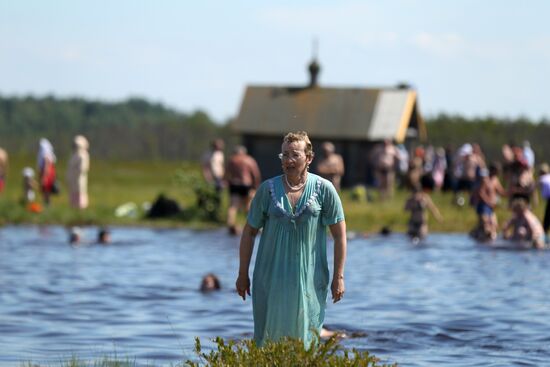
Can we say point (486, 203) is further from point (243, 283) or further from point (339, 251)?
point (243, 283)

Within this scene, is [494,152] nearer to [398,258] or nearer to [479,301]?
[398,258]

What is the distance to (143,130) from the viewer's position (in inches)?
3765

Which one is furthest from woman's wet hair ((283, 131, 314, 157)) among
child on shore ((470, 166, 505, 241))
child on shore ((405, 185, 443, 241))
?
child on shore ((405, 185, 443, 241))

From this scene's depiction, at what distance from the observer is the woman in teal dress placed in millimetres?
9859

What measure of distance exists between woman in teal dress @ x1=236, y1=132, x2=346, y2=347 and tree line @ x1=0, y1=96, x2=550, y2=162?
28.1 meters

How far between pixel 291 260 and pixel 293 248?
0.08m

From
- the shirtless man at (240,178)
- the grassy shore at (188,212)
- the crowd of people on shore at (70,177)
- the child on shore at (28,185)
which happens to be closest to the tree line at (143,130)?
the grassy shore at (188,212)

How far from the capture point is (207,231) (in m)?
31.1

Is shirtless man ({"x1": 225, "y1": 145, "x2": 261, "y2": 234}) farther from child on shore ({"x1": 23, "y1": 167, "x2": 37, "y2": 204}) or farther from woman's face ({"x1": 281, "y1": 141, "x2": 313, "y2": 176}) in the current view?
woman's face ({"x1": 281, "y1": 141, "x2": 313, "y2": 176})

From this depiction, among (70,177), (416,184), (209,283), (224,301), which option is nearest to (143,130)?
(416,184)

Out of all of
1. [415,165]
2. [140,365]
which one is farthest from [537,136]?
[140,365]

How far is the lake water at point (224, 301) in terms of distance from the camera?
1429 cm

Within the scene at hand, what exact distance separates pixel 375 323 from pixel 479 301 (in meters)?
2.95

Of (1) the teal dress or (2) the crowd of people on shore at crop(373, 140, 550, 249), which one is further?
(2) the crowd of people on shore at crop(373, 140, 550, 249)
